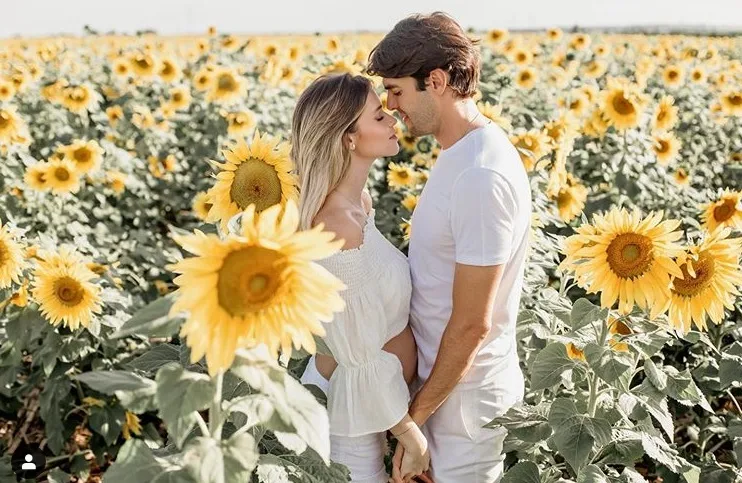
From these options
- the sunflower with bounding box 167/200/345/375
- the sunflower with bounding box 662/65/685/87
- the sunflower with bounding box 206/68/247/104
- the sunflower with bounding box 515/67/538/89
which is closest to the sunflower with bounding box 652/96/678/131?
the sunflower with bounding box 515/67/538/89

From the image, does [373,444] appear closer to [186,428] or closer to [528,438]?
[528,438]

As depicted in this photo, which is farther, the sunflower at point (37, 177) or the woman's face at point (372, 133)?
the sunflower at point (37, 177)

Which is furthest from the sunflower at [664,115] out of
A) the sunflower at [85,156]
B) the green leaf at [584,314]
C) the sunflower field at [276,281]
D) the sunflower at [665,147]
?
the green leaf at [584,314]

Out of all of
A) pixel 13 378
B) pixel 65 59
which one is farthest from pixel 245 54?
pixel 13 378

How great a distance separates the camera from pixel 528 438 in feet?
7.16

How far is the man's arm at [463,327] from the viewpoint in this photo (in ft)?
6.84

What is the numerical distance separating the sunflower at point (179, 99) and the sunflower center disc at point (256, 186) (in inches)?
182

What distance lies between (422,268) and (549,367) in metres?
0.43

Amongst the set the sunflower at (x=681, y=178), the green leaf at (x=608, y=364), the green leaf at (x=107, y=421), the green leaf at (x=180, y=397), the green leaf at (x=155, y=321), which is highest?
the green leaf at (x=155, y=321)

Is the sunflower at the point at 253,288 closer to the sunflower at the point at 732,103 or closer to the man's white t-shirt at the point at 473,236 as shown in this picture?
the man's white t-shirt at the point at 473,236

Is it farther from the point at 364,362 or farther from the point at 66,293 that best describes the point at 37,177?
the point at 364,362

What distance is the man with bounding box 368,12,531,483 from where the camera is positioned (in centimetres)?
209

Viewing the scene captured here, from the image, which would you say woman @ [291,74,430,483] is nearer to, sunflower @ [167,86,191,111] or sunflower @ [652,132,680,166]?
sunflower @ [652,132,680,166]

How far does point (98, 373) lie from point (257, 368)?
334mm
